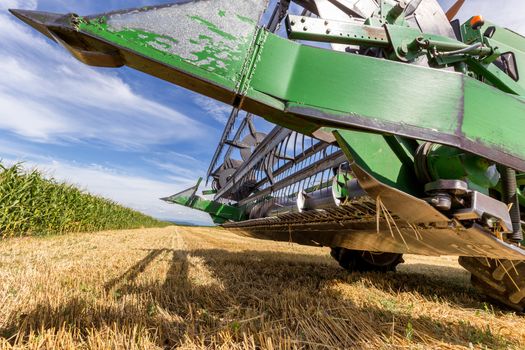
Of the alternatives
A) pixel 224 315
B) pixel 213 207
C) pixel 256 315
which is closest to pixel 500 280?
pixel 256 315

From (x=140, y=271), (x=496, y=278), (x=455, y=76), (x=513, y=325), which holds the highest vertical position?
(x=455, y=76)

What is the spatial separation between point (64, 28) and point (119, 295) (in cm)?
165

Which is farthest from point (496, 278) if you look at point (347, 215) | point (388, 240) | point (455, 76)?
point (455, 76)

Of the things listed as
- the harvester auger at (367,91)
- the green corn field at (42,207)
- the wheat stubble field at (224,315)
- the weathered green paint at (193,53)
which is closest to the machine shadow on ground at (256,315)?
the wheat stubble field at (224,315)

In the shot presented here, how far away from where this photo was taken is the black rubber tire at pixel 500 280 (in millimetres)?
2250

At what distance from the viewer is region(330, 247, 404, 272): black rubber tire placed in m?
4.01

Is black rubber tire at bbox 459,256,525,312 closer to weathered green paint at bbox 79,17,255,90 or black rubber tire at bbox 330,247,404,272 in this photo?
black rubber tire at bbox 330,247,404,272

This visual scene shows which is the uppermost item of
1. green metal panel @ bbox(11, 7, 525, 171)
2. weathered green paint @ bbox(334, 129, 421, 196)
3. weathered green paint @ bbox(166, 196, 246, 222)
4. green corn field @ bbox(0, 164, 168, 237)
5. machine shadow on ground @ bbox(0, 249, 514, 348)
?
green metal panel @ bbox(11, 7, 525, 171)

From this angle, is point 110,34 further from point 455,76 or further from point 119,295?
point 119,295

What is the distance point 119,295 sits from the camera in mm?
2076

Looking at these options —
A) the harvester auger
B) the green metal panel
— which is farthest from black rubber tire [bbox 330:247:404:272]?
the green metal panel

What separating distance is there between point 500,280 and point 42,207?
34.7 feet

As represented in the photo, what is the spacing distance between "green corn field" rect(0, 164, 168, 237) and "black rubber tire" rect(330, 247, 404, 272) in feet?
24.5

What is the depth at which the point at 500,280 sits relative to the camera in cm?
235
